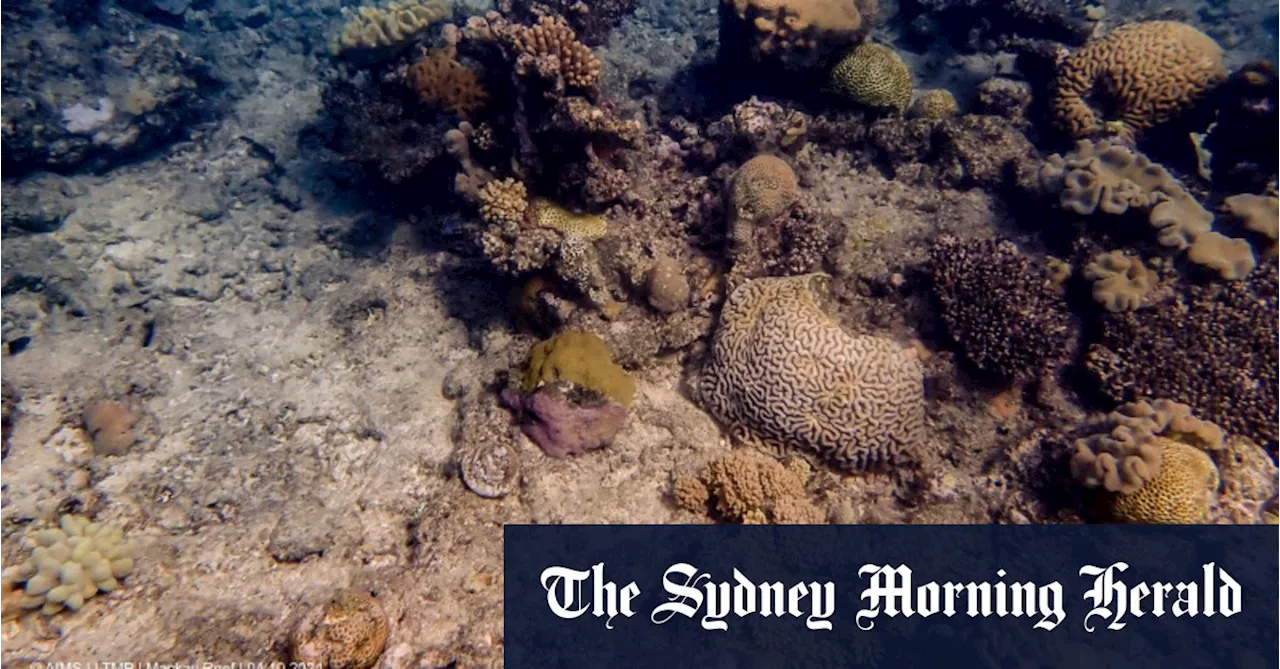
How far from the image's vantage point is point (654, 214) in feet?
25.9

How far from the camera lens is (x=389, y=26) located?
9.46 meters

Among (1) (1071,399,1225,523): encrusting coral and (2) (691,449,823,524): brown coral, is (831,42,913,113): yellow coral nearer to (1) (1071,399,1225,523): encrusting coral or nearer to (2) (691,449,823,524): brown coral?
(1) (1071,399,1225,523): encrusting coral

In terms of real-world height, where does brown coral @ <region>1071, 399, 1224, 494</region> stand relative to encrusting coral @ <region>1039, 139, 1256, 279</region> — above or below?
below

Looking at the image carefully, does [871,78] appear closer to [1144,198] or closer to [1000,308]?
[1144,198]

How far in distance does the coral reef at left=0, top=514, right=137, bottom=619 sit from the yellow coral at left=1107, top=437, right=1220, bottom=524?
8.91 m

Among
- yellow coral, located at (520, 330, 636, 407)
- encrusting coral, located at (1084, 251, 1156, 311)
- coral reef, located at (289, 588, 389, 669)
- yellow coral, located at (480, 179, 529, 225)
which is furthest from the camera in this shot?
yellow coral, located at (480, 179, 529, 225)

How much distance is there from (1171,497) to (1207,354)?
2059 mm

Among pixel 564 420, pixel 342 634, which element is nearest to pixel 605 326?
pixel 564 420

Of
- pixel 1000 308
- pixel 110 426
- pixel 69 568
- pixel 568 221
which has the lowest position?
pixel 110 426

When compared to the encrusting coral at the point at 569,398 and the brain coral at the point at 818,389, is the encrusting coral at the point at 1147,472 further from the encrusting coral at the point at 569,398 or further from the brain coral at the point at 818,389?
the encrusting coral at the point at 569,398

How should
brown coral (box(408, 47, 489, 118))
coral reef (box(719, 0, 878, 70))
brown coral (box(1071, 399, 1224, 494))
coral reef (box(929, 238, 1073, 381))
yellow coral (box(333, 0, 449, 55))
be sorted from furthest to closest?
yellow coral (box(333, 0, 449, 55))
coral reef (box(719, 0, 878, 70))
brown coral (box(408, 47, 489, 118))
coral reef (box(929, 238, 1073, 381))
brown coral (box(1071, 399, 1224, 494))

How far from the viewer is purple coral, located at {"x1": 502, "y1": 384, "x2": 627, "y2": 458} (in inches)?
244

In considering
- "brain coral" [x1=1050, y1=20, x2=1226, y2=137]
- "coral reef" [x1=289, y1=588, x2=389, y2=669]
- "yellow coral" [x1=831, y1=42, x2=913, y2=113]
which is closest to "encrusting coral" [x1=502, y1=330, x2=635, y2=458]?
"coral reef" [x1=289, y1=588, x2=389, y2=669]

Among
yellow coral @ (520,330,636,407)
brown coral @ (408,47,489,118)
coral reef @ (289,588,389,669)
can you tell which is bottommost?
coral reef @ (289,588,389,669)
